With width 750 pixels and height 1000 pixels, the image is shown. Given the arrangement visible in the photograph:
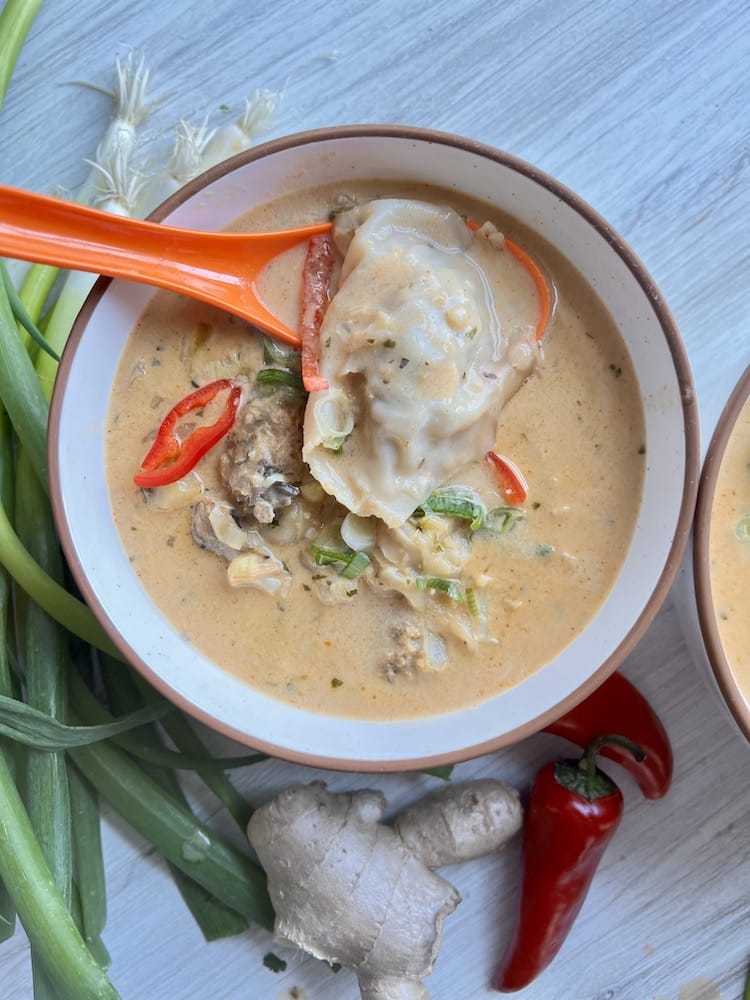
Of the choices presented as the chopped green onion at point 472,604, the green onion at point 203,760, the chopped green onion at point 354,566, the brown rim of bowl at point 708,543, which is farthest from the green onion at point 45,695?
the brown rim of bowl at point 708,543

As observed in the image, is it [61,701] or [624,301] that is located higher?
[624,301]

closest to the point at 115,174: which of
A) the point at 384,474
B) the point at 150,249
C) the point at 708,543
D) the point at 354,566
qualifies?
the point at 150,249

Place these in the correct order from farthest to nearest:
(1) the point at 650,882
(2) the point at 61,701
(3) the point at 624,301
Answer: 1. (1) the point at 650,882
2. (2) the point at 61,701
3. (3) the point at 624,301

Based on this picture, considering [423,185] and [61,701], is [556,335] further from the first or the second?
[61,701]

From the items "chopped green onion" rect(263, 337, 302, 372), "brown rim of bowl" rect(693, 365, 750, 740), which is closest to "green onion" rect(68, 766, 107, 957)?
"chopped green onion" rect(263, 337, 302, 372)

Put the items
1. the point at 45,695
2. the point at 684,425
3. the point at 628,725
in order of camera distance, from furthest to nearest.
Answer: the point at 628,725, the point at 45,695, the point at 684,425

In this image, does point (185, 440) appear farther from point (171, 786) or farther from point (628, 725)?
point (628, 725)

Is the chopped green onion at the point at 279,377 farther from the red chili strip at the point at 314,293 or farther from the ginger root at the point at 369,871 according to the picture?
the ginger root at the point at 369,871

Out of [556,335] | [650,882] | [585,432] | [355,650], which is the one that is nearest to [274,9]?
[556,335]
